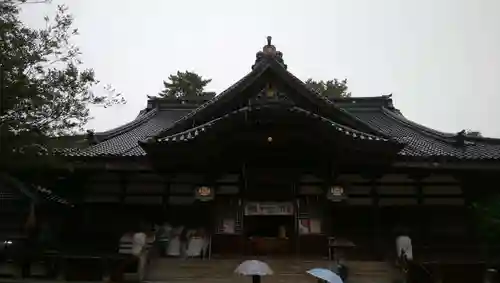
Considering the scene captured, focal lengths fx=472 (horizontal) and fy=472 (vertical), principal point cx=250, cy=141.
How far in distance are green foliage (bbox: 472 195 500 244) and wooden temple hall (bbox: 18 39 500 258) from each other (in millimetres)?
432

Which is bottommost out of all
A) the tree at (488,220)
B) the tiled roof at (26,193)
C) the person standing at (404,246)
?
the person standing at (404,246)

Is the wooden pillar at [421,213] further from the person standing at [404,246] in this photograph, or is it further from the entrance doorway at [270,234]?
the entrance doorway at [270,234]

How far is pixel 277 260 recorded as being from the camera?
1399cm

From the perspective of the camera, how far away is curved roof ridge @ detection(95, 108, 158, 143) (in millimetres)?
18950

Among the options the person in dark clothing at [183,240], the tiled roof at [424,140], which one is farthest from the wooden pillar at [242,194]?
the tiled roof at [424,140]

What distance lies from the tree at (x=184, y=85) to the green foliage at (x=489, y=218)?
3313 cm

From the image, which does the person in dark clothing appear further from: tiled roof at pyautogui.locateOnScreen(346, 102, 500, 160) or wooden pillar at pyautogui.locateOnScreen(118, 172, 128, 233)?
tiled roof at pyautogui.locateOnScreen(346, 102, 500, 160)

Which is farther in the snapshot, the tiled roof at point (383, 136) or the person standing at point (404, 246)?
the tiled roof at point (383, 136)

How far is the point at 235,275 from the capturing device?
43.3 feet

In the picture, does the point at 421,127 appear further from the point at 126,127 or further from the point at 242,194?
the point at 126,127

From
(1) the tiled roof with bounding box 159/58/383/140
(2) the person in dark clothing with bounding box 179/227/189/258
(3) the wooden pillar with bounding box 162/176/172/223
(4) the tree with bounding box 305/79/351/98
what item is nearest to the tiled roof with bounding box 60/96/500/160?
(3) the wooden pillar with bounding box 162/176/172/223

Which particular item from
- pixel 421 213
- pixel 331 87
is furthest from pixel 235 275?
pixel 331 87

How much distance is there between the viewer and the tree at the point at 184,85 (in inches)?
1793

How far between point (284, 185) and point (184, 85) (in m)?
32.7
